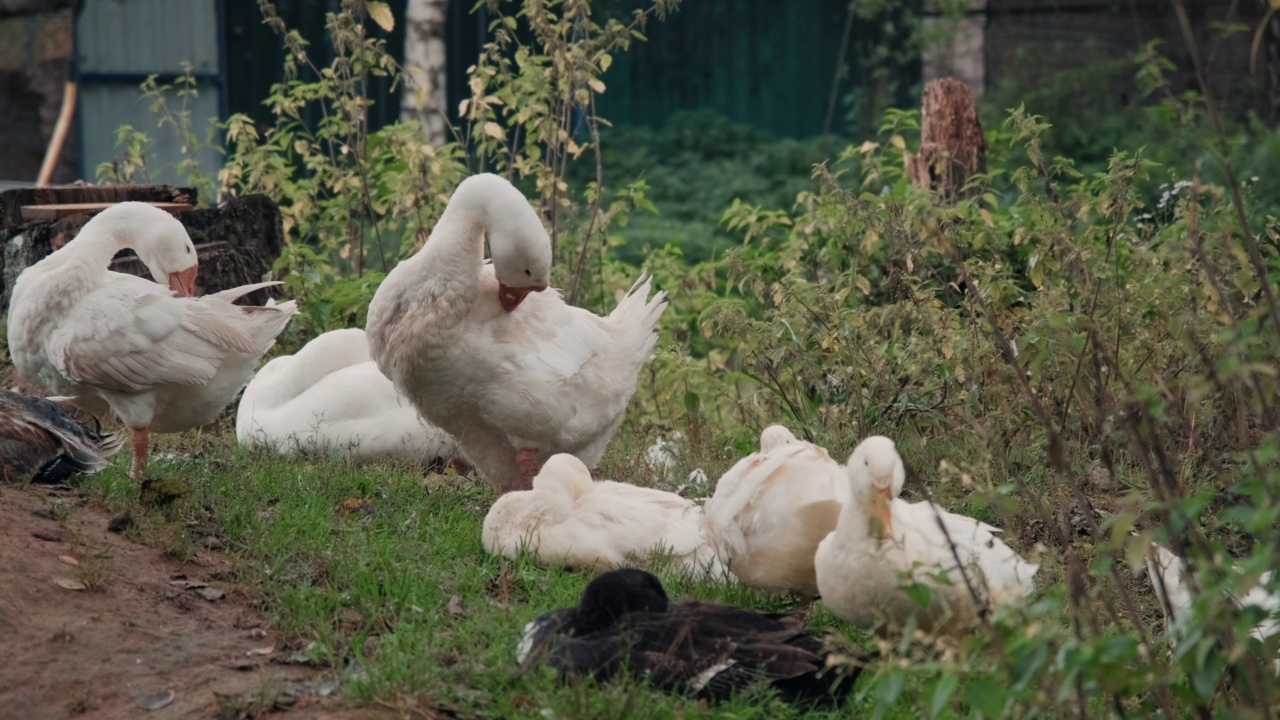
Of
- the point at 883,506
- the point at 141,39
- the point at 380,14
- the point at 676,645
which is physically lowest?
the point at 676,645

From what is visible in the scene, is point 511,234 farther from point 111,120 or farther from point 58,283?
point 111,120

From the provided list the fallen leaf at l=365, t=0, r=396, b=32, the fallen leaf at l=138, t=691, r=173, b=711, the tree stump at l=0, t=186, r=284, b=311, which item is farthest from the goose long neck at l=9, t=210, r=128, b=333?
the fallen leaf at l=365, t=0, r=396, b=32

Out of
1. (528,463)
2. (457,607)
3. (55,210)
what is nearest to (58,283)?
(528,463)

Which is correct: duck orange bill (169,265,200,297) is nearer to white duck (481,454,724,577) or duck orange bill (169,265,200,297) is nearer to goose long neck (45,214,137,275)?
goose long neck (45,214,137,275)

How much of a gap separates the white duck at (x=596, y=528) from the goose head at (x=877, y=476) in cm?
95

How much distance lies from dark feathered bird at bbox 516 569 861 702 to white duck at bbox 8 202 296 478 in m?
2.40

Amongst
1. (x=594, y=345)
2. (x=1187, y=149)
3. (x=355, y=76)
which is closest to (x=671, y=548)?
(x=594, y=345)

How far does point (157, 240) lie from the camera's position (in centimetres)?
618

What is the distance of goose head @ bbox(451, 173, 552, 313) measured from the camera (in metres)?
5.57

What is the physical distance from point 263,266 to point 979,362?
4307 mm

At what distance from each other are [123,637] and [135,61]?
1403 cm

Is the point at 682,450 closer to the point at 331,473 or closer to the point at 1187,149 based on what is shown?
the point at 331,473

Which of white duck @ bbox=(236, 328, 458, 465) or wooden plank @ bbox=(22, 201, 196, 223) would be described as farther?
wooden plank @ bbox=(22, 201, 196, 223)

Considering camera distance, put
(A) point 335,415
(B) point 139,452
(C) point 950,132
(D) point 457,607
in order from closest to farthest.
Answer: (D) point 457,607 < (B) point 139,452 < (A) point 335,415 < (C) point 950,132
